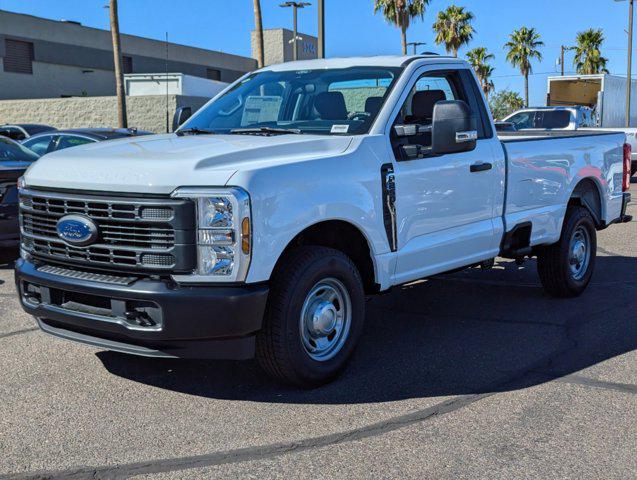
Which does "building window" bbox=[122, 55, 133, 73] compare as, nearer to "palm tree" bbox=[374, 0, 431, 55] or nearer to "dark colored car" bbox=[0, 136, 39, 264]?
"palm tree" bbox=[374, 0, 431, 55]

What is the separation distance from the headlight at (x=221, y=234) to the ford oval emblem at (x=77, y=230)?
58cm

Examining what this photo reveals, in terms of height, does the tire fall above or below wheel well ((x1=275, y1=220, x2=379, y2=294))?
below

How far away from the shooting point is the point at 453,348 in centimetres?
580

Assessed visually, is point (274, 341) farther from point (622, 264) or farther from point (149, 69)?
point (149, 69)

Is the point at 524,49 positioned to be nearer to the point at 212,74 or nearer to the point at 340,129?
the point at 212,74

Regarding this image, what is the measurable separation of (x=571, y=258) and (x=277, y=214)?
4.03m

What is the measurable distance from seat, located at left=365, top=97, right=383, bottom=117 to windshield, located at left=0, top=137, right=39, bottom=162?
4824 millimetres

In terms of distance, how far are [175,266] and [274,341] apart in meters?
0.74

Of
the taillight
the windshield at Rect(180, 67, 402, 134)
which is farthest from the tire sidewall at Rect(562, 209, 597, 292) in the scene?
the windshield at Rect(180, 67, 402, 134)

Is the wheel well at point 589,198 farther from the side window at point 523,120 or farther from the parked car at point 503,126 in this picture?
the side window at point 523,120

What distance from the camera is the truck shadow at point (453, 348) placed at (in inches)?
194

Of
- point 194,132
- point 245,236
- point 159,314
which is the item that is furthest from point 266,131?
point 159,314

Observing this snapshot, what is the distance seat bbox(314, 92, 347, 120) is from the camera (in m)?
5.65

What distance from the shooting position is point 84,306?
456 centimetres
